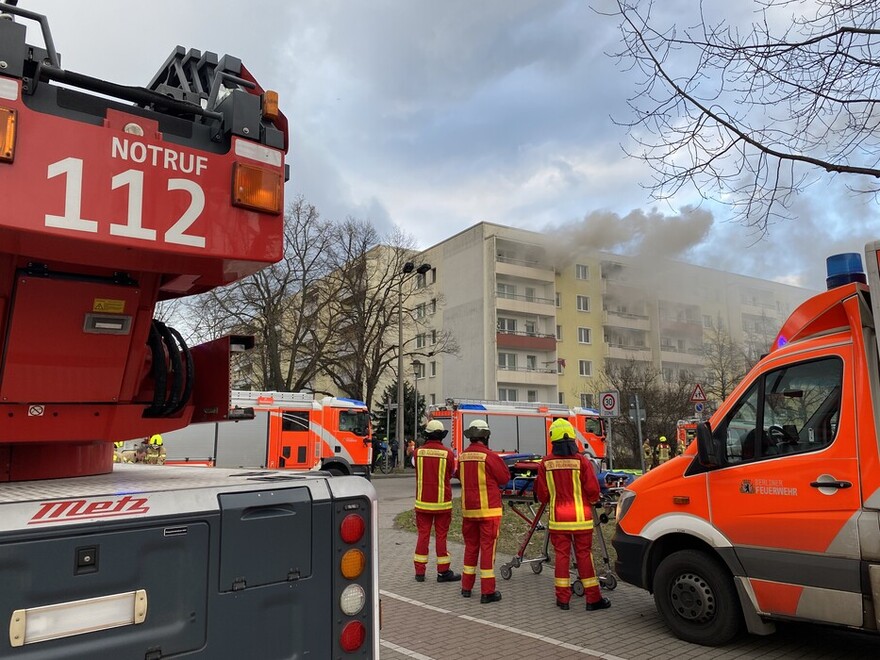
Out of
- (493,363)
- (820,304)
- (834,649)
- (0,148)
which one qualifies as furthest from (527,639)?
(493,363)

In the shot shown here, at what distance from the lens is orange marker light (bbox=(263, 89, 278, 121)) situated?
8.46ft

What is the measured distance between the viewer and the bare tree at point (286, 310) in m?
30.4

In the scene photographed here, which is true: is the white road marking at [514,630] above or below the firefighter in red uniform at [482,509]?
below

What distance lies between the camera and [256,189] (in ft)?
8.00

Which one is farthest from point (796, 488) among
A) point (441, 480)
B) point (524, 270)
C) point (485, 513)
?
point (524, 270)

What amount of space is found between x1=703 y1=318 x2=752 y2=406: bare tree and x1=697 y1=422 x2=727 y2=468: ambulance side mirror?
2423 cm

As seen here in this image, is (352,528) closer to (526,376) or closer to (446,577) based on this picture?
(446,577)

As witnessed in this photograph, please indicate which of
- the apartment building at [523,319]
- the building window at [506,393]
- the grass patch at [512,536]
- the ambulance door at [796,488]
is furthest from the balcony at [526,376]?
the ambulance door at [796,488]

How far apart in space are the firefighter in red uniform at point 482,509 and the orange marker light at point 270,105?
4.76 m

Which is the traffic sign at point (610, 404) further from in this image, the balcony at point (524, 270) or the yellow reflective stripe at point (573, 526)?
the balcony at point (524, 270)

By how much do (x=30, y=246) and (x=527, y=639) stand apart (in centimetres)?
478

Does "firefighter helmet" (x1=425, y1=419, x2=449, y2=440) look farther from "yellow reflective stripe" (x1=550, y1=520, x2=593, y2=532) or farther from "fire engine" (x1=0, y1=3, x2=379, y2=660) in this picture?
"fire engine" (x1=0, y1=3, x2=379, y2=660)

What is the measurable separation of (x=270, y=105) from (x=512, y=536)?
876 cm

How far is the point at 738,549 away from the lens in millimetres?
4734
